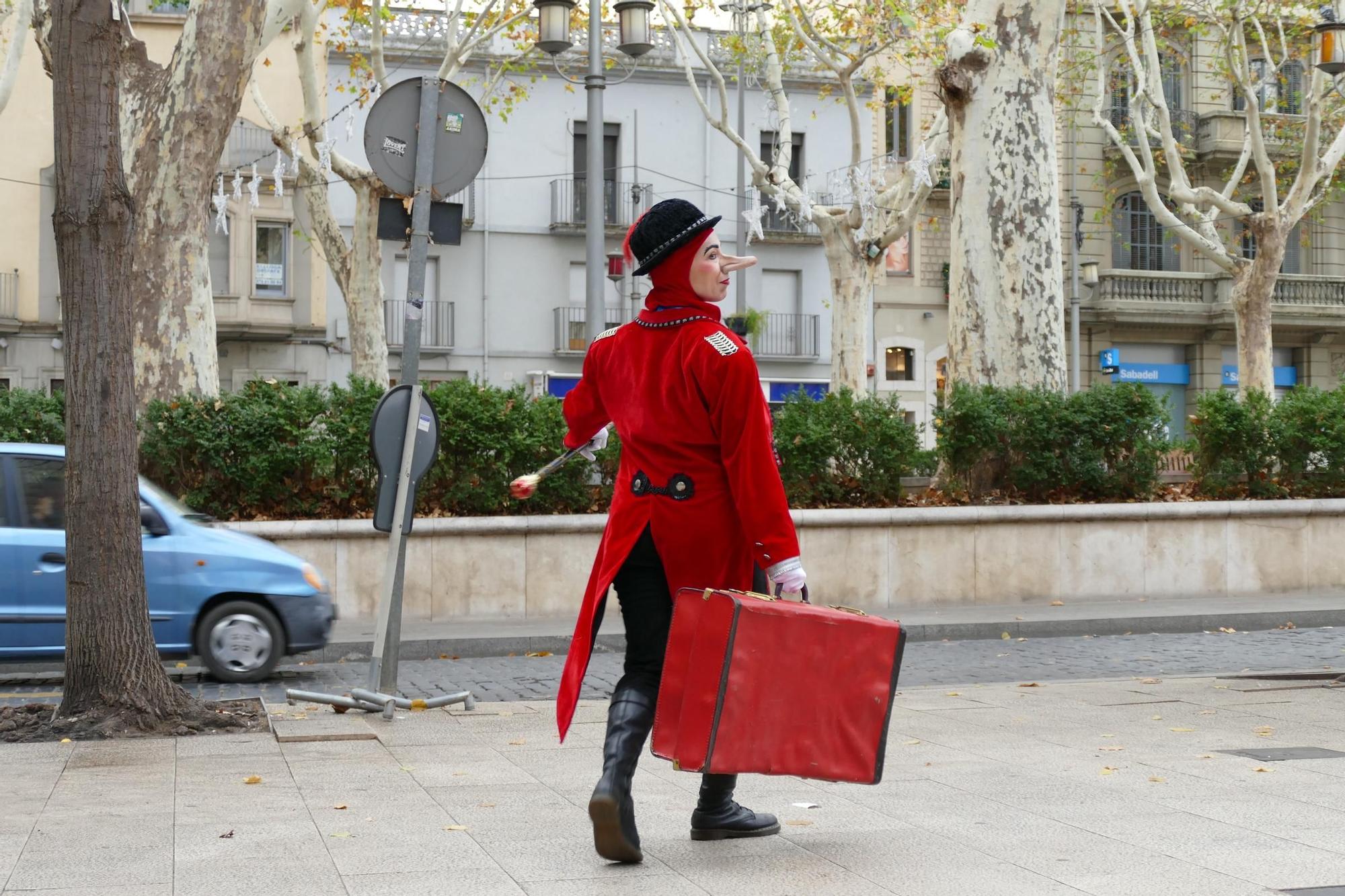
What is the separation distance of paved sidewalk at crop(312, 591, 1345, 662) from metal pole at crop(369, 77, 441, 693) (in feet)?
11.2

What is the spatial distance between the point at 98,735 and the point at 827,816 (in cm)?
369

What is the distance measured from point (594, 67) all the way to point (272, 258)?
2078 centimetres

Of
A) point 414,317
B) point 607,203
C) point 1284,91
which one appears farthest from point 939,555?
point 1284,91

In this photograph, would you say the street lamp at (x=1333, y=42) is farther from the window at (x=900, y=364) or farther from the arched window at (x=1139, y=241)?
the arched window at (x=1139, y=241)

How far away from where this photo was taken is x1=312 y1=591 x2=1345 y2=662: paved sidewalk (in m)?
12.2

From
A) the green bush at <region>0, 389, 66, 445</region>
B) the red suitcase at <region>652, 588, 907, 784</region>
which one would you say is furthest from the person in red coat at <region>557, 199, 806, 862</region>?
the green bush at <region>0, 389, 66, 445</region>

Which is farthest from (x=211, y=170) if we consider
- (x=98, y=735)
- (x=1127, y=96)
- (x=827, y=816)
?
(x=1127, y=96)

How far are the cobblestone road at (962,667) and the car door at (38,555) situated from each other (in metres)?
0.37

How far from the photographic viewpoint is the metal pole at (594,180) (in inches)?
723

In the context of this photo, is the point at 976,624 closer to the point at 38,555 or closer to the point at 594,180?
the point at 38,555

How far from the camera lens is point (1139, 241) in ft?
140

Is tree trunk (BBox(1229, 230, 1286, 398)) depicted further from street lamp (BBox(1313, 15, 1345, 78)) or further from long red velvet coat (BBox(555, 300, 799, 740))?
long red velvet coat (BBox(555, 300, 799, 740))

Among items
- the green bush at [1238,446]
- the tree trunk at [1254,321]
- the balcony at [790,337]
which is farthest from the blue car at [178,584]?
the balcony at [790,337]

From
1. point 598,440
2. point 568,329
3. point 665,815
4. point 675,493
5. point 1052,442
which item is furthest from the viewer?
point 568,329
